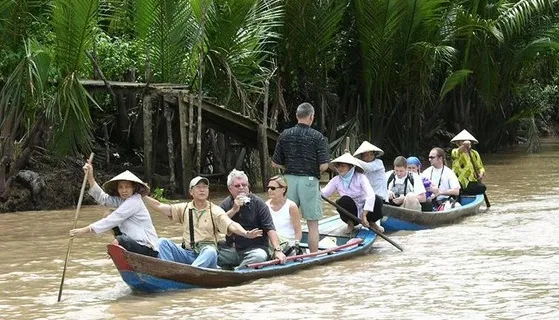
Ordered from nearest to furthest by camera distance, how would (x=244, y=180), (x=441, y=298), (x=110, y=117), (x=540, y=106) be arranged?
1. (x=441, y=298)
2. (x=244, y=180)
3. (x=110, y=117)
4. (x=540, y=106)

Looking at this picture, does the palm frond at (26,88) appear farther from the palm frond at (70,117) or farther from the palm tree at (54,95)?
the palm frond at (70,117)

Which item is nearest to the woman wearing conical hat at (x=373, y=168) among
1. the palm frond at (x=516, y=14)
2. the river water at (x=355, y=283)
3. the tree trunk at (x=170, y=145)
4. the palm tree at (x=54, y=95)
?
the river water at (x=355, y=283)

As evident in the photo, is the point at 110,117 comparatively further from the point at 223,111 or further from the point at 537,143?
the point at 537,143

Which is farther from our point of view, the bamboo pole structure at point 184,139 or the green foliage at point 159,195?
the bamboo pole structure at point 184,139

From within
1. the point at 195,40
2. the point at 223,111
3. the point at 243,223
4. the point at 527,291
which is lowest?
the point at 527,291

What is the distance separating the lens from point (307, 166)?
426 inches

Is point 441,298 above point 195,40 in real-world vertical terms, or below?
A: below

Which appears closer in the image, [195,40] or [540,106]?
[195,40]

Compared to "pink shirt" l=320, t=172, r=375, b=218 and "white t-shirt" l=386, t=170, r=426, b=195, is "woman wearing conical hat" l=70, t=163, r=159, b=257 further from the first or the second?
"white t-shirt" l=386, t=170, r=426, b=195

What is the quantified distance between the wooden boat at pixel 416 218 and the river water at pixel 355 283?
0.50ft

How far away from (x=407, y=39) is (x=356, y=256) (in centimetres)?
1223

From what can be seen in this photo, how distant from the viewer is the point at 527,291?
904 centimetres

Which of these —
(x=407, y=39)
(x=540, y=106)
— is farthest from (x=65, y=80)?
(x=540, y=106)

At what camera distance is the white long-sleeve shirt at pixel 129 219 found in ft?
28.8
